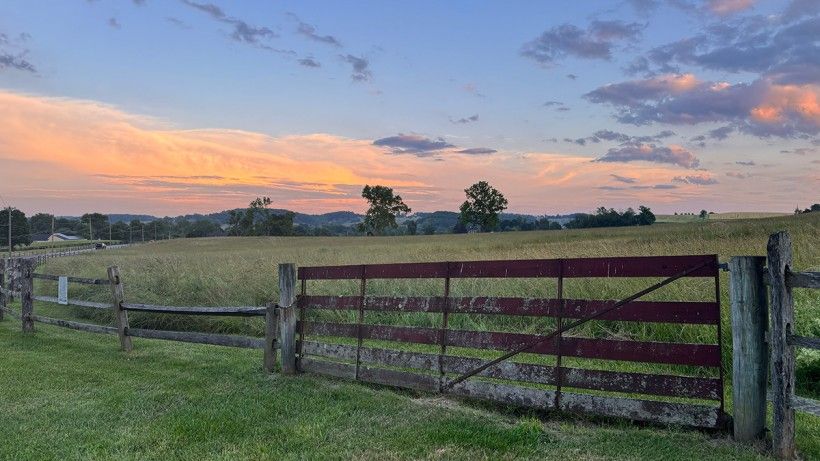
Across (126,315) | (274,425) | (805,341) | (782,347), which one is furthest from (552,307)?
(126,315)

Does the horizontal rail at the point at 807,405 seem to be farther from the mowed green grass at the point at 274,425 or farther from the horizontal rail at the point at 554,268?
the horizontal rail at the point at 554,268

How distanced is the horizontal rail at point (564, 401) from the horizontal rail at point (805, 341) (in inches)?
37.0

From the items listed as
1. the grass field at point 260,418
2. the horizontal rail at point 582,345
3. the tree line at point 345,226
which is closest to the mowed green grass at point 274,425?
the grass field at point 260,418

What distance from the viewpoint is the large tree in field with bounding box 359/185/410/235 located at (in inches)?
4053

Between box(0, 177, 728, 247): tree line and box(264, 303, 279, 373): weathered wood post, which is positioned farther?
box(0, 177, 728, 247): tree line

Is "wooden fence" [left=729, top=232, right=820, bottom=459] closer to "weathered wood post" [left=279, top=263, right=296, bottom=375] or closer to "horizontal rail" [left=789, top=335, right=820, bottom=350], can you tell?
"horizontal rail" [left=789, top=335, right=820, bottom=350]

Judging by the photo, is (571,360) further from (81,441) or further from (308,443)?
(81,441)

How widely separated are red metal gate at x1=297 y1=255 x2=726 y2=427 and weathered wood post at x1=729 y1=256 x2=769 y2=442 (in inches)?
6.6

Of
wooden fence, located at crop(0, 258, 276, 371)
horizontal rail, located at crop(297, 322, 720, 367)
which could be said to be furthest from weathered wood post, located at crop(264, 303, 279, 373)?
horizontal rail, located at crop(297, 322, 720, 367)

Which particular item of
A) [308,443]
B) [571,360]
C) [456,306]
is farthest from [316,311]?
[308,443]

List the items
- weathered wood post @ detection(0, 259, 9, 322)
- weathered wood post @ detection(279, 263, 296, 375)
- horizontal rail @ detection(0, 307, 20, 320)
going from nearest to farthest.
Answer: weathered wood post @ detection(279, 263, 296, 375)
horizontal rail @ detection(0, 307, 20, 320)
weathered wood post @ detection(0, 259, 9, 322)

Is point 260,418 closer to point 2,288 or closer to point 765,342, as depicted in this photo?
point 765,342

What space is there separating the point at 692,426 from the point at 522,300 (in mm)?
1937

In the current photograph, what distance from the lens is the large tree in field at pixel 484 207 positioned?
9388 centimetres
